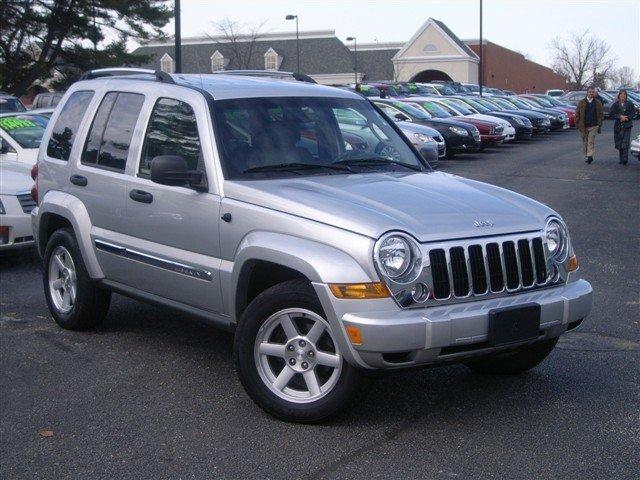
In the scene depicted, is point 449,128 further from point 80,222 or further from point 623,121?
point 80,222

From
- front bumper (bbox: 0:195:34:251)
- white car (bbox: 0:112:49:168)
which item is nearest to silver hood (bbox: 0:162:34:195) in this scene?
front bumper (bbox: 0:195:34:251)

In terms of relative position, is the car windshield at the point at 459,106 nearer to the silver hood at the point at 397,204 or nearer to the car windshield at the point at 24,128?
the car windshield at the point at 24,128

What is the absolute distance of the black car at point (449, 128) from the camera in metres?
25.4

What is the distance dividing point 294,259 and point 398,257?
550 mm

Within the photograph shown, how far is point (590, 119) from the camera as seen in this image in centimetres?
2341

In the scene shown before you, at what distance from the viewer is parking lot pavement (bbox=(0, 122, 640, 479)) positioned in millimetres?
4758

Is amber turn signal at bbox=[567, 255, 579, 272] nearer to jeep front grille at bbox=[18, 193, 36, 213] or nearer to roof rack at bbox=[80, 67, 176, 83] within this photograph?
roof rack at bbox=[80, 67, 176, 83]

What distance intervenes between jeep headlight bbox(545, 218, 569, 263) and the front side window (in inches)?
82.0

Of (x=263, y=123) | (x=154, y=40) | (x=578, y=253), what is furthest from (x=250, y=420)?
(x=154, y=40)

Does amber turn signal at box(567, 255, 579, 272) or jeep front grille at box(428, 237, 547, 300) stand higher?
jeep front grille at box(428, 237, 547, 300)

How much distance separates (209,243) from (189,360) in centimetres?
115

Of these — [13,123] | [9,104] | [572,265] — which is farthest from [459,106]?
[572,265]

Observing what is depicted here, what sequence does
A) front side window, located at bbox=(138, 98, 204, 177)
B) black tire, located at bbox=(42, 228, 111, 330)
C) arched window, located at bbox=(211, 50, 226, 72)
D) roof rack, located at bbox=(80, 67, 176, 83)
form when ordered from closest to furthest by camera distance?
front side window, located at bbox=(138, 98, 204, 177)
roof rack, located at bbox=(80, 67, 176, 83)
black tire, located at bbox=(42, 228, 111, 330)
arched window, located at bbox=(211, 50, 226, 72)

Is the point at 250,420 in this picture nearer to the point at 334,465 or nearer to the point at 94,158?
the point at 334,465
